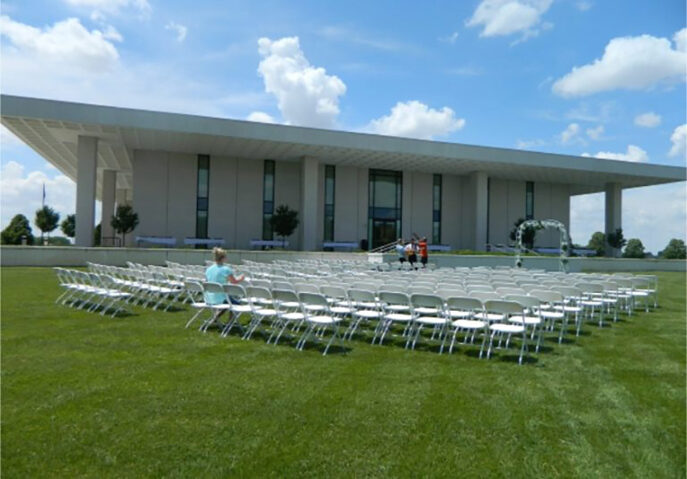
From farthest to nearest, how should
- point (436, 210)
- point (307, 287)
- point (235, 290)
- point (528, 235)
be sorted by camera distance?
point (436, 210), point (528, 235), point (307, 287), point (235, 290)

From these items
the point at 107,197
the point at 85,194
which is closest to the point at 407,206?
the point at 85,194

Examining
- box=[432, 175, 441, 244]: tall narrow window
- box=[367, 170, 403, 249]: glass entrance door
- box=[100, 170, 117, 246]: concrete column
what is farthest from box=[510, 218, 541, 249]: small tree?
box=[100, 170, 117, 246]: concrete column

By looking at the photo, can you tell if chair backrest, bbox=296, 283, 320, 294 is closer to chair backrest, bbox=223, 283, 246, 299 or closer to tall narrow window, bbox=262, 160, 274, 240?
chair backrest, bbox=223, 283, 246, 299

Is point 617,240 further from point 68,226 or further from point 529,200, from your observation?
point 68,226

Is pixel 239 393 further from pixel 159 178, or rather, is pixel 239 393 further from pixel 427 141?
pixel 159 178

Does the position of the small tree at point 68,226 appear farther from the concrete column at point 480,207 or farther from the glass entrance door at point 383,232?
the concrete column at point 480,207

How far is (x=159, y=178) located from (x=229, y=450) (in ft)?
102

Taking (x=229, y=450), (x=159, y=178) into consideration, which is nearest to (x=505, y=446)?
(x=229, y=450)

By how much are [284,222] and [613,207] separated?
1113 inches

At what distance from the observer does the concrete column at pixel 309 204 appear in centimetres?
3240

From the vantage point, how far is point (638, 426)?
4141 millimetres

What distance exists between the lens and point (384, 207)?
3809cm

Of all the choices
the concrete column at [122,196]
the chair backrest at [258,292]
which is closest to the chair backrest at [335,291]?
the chair backrest at [258,292]

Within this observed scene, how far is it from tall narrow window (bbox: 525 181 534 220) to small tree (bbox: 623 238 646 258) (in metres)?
8.21
